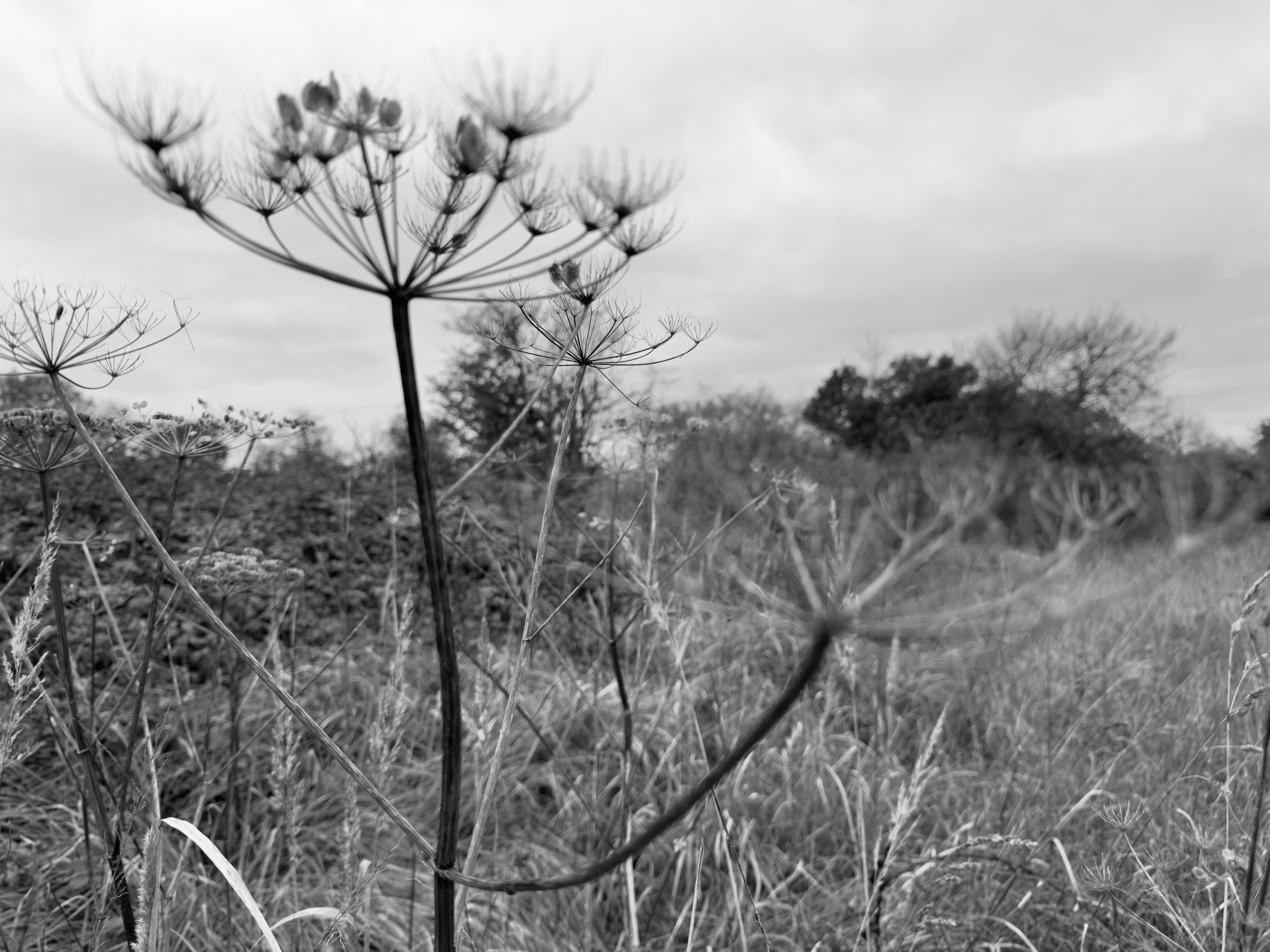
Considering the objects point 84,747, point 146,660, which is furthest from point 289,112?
point 84,747

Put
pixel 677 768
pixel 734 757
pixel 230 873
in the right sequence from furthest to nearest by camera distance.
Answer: pixel 677 768 < pixel 230 873 < pixel 734 757

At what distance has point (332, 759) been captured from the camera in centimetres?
355

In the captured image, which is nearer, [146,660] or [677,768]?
[146,660]

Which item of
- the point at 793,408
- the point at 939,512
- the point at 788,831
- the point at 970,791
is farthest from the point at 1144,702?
the point at 793,408

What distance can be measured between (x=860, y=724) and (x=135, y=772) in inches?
121

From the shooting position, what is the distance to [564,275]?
112cm

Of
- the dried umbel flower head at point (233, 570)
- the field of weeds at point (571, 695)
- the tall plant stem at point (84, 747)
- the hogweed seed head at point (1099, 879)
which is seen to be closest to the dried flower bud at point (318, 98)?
the field of weeds at point (571, 695)

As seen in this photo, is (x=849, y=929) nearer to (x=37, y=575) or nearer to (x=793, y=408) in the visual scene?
(x=37, y=575)

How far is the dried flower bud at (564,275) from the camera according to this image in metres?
1.12

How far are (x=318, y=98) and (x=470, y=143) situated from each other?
166mm

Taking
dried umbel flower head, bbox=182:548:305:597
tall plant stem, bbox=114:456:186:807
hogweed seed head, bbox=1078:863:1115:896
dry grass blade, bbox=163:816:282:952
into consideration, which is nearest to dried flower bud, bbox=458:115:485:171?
tall plant stem, bbox=114:456:186:807

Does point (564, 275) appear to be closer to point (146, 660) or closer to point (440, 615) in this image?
point (440, 615)

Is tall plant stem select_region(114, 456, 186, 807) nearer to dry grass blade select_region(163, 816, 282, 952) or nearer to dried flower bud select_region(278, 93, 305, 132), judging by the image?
dry grass blade select_region(163, 816, 282, 952)

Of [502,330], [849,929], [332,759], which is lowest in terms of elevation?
[849,929]
